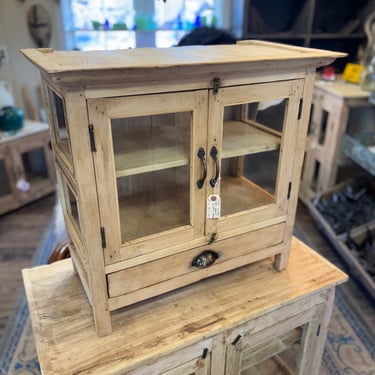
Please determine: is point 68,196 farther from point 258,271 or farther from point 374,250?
point 374,250

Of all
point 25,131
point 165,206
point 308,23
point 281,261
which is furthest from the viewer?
point 308,23

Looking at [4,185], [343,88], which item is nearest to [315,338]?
[343,88]

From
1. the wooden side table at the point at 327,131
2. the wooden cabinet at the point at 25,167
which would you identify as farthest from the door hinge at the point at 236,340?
the wooden cabinet at the point at 25,167

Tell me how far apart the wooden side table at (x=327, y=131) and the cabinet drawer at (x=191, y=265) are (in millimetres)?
1544

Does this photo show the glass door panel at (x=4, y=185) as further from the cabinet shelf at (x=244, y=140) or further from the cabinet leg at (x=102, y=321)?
the cabinet shelf at (x=244, y=140)

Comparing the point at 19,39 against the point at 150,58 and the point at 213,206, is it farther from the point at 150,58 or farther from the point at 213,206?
the point at 213,206

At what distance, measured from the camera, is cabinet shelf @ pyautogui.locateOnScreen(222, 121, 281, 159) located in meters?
0.95

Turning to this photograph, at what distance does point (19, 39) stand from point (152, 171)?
270cm

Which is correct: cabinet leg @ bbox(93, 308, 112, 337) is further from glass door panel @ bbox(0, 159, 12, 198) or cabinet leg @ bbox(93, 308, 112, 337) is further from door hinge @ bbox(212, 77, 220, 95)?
glass door panel @ bbox(0, 159, 12, 198)

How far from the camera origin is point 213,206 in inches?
38.4

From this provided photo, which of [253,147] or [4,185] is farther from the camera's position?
[4,185]

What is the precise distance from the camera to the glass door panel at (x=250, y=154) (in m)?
0.95

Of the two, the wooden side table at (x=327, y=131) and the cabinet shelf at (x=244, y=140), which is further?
the wooden side table at (x=327, y=131)

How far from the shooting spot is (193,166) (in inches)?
35.8
